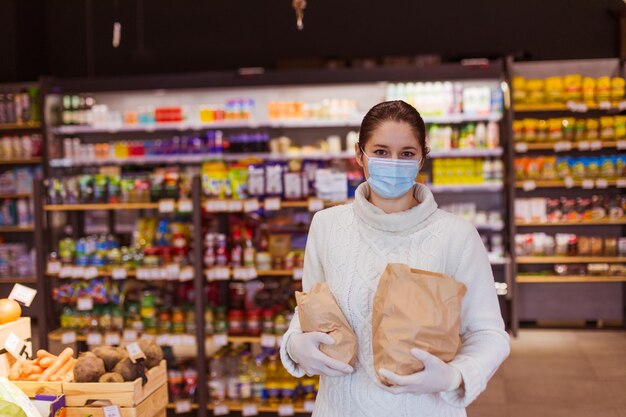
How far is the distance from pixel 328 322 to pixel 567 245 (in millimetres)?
6152

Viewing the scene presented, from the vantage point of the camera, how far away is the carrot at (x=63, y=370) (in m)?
3.26

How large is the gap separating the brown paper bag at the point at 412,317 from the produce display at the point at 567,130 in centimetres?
583

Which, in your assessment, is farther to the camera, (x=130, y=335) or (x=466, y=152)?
(x=466, y=152)

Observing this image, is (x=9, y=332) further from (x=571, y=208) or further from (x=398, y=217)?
(x=571, y=208)

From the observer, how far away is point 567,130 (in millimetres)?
7207

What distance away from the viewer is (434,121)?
7.05m

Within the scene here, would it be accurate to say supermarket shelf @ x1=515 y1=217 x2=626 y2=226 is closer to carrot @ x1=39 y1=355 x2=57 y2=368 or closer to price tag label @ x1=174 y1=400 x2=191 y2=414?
price tag label @ x1=174 y1=400 x2=191 y2=414

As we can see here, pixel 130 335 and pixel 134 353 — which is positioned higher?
pixel 134 353

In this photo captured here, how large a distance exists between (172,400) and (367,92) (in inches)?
157

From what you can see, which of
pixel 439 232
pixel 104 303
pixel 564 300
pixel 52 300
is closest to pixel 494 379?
pixel 564 300

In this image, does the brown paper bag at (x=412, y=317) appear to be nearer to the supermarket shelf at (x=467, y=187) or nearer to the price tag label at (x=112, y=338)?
the price tag label at (x=112, y=338)

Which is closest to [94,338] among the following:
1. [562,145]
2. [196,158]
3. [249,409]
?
[249,409]

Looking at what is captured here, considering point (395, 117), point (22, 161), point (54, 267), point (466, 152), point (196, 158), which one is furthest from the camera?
point (22, 161)

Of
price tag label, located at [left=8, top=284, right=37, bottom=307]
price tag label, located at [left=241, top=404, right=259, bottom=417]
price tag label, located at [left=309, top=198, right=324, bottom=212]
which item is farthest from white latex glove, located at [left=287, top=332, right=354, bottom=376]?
price tag label, located at [left=241, top=404, right=259, bottom=417]
